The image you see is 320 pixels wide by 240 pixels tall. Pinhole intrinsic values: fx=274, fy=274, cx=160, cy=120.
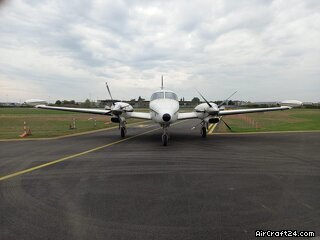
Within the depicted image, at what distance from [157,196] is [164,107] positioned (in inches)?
362

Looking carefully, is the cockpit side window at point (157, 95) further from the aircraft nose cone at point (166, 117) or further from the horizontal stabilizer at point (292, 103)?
the horizontal stabilizer at point (292, 103)

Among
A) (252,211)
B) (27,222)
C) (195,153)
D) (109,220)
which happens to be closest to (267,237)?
(252,211)

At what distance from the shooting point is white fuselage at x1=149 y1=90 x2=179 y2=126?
47.3 ft

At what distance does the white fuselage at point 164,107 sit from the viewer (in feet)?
47.3

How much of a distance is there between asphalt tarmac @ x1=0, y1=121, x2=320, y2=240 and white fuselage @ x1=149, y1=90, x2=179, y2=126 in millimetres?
3662

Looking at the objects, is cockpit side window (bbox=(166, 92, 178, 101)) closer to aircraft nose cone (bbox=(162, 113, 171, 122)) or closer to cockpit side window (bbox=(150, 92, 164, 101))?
cockpit side window (bbox=(150, 92, 164, 101))

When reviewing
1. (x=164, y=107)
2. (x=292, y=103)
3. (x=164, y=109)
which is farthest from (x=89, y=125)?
(x=292, y=103)

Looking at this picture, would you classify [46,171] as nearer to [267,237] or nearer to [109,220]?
[109,220]

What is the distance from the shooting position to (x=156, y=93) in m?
17.6

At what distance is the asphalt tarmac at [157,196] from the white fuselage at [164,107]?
12.0 ft

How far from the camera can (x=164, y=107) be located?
1513 cm

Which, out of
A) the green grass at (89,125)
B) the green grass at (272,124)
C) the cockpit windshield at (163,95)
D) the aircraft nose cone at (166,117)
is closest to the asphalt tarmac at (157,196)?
the aircraft nose cone at (166,117)

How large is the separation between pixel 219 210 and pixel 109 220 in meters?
2.13

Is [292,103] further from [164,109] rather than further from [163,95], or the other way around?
[164,109]
